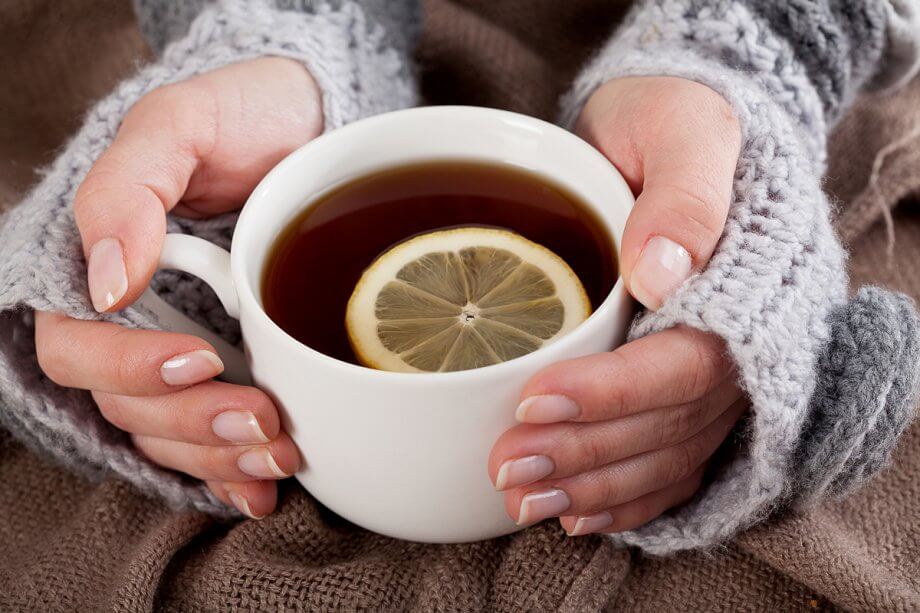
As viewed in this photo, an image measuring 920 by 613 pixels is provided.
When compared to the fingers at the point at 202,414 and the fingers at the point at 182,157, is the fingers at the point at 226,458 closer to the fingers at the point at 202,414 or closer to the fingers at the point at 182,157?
the fingers at the point at 202,414

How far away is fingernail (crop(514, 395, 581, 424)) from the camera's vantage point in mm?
545

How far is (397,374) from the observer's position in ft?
1.75

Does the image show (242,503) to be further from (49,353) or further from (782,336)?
(782,336)

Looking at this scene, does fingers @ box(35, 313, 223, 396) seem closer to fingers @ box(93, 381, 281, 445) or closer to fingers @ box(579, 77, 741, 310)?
fingers @ box(93, 381, 281, 445)

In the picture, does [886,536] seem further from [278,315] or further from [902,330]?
[278,315]

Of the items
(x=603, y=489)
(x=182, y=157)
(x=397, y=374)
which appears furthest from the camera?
(x=182, y=157)

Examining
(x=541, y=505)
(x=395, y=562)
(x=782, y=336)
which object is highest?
(x=782, y=336)

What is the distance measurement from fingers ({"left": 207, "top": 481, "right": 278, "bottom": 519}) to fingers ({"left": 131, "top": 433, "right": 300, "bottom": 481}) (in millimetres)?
11

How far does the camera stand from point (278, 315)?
2.19ft

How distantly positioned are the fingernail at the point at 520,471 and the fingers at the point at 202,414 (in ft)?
0.52

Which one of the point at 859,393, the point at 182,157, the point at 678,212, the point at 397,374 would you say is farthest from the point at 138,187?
the point at 859,393

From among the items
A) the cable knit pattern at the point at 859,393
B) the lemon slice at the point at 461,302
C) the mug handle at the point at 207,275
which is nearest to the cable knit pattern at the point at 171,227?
the mug handle at the point at 207,275

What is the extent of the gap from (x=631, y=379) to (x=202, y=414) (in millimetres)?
296

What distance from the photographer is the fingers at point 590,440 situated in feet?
1.88
